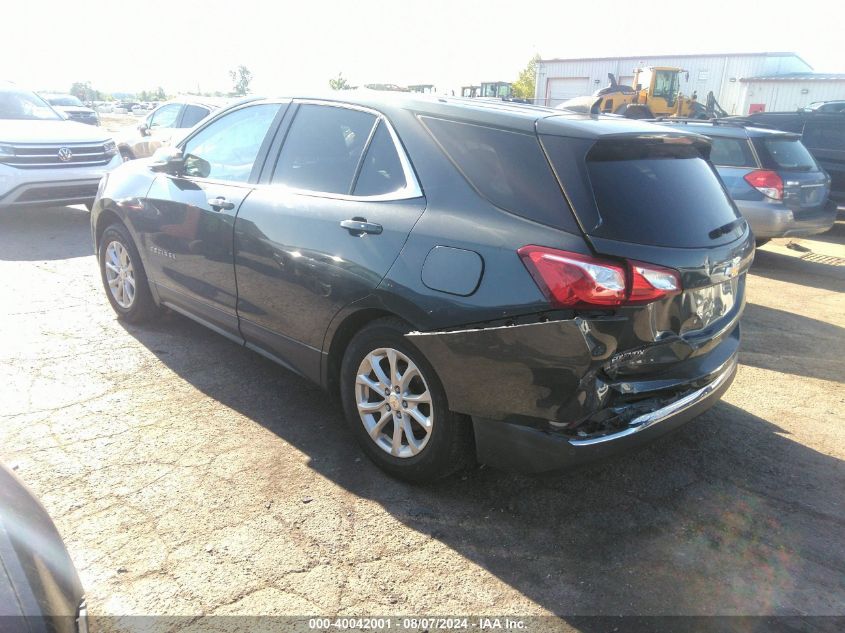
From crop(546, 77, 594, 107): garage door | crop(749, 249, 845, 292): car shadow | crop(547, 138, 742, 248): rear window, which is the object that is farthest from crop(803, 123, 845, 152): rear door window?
crop(546, 77, 594, 107): garage door

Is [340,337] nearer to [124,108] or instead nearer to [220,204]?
[220,204]

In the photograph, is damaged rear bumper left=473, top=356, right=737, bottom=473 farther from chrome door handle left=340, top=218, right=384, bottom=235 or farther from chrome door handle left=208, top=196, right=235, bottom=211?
chrome door handle left=208, top=196, right=235, bottom=211

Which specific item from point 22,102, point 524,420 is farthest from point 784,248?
point 22,102

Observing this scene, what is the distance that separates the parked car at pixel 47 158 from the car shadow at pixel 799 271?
869 centimetres

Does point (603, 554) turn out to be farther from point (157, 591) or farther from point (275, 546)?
point (157, 591)

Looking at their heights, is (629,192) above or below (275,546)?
above

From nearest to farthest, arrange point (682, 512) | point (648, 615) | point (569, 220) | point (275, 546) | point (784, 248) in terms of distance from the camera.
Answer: point (648, 615), point (569, 220), point (275, 546), point (682, 512), point (784, 248)

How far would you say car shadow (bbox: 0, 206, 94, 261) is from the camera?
7.26 metres

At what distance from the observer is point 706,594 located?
2.49 meters

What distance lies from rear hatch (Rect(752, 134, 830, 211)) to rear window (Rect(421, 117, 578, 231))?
643 centimetres

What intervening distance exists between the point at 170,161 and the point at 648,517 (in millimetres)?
3690

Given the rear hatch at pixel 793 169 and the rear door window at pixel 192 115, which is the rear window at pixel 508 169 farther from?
the rear door window at pixel 192 115

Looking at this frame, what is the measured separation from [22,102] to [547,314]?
33.0 ft

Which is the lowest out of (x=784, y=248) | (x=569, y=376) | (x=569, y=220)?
(x=784, y=248)
